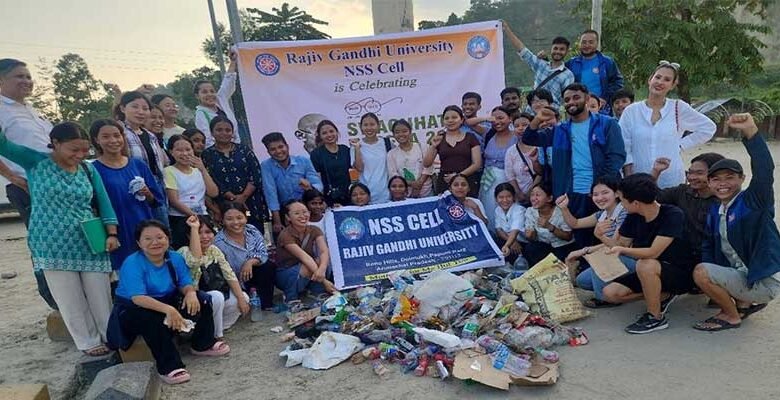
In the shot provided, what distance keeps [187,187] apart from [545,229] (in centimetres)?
322

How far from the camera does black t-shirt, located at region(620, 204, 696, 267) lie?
340 cm

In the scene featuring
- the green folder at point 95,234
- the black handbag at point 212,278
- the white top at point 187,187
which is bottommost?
the black handbag at point 212,278

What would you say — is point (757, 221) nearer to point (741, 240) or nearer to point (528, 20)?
point (741, 240)

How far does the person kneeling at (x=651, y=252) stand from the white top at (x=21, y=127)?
13.7 feet

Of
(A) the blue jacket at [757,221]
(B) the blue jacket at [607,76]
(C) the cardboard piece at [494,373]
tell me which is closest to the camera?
(C) the cardboard piece at [494,373]

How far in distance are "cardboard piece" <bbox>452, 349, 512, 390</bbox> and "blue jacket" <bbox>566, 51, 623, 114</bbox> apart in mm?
3523

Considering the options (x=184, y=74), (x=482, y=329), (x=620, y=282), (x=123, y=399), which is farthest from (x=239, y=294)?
(x=184, y=74)

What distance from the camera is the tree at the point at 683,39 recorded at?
13.4 meters

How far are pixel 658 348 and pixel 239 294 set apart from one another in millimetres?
3068

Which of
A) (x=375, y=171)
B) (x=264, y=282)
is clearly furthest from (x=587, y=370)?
(x=375, y=171)

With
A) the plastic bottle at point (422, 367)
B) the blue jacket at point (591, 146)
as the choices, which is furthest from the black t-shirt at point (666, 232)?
the plastic bottle at point (422, 367)

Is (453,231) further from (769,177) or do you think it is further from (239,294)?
(769,177)

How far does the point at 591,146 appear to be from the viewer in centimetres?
420

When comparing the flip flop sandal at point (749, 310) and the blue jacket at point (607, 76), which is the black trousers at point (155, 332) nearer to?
the flip flop sandal at point (749, 310)
